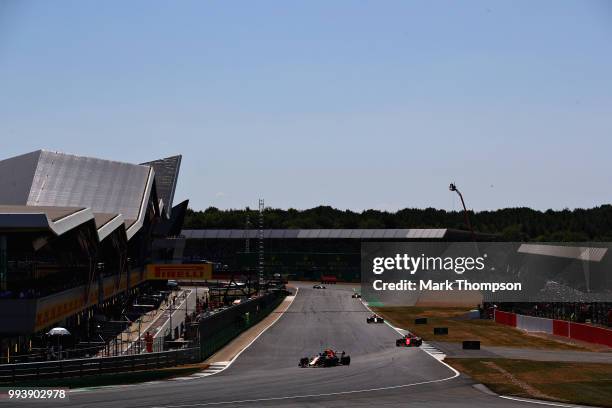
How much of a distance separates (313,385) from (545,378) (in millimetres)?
11490

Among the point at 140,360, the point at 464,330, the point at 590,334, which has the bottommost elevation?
the point at 464,330

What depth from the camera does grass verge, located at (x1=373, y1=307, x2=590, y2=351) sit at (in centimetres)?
6191

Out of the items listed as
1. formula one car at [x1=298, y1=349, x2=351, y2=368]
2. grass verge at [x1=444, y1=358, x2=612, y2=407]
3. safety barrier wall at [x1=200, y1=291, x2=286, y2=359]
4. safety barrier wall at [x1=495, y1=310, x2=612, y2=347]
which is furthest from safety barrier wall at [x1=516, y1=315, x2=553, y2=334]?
formula one car at [x1=298, y1=349, x2=351, y2=368]

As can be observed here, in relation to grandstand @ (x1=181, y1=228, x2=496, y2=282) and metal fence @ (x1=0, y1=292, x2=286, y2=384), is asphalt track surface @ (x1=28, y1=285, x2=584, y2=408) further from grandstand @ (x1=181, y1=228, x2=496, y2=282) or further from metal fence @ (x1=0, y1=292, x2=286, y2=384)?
grandstand @ (x1=181, y1=228, x2=496, y2=282)

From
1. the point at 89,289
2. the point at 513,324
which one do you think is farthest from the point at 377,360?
the point at 513,324

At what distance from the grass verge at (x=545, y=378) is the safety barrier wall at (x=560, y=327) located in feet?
40.1

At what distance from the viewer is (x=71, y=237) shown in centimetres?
6050

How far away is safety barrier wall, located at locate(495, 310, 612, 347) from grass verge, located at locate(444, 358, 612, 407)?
40.1ft

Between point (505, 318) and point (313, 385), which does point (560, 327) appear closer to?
point (505, 318)

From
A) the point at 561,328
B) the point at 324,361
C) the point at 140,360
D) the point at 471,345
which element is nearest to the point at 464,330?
the point at 561,328

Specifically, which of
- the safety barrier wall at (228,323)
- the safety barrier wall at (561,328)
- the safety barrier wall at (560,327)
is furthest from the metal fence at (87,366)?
the safety barrier wall at (561,328)

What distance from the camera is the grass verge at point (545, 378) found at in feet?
112

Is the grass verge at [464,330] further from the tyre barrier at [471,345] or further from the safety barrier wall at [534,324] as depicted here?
the tyre barrier at [471,345]

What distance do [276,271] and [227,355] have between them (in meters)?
145
